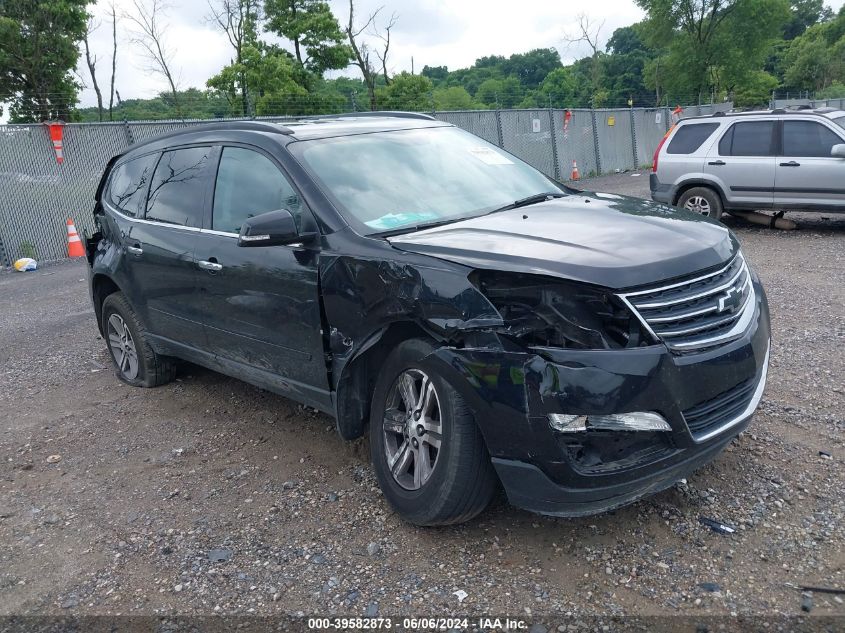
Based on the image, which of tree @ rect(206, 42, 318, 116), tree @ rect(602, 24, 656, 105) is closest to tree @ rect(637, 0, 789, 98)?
tree @ rect(206, 42, 318, 116)

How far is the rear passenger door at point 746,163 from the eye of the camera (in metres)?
10.7

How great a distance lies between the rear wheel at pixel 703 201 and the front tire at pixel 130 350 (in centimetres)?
851

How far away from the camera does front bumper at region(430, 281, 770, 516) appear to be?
2.72 metres

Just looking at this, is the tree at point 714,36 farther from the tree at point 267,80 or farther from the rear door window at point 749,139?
the rear door window at point 749,139

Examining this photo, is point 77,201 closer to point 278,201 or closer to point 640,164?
point 278,201

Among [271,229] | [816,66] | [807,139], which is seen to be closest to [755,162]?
[807,139]

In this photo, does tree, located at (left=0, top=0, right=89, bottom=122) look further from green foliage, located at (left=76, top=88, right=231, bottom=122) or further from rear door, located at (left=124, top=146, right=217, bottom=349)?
rear door, located at (left=124, top=146, right=217, bottom=349)

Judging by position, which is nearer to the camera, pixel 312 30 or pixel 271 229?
pixel 271 229

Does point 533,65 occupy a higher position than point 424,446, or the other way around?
point 533,65

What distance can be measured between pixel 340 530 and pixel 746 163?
378 inches

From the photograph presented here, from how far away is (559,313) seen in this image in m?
2.89

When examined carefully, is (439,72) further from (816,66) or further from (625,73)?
(816,66)

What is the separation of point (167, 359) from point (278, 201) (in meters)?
2.28

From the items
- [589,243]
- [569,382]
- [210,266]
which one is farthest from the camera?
[210,266]
